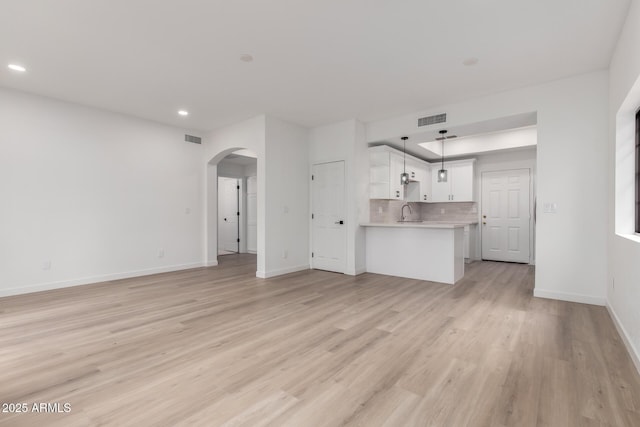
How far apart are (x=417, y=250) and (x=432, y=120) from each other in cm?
223

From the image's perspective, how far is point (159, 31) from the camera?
2.89m

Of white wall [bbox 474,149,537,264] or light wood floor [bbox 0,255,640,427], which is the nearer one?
light wood floor [bbox 0,255,640,427]

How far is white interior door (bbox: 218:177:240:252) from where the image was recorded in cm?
924

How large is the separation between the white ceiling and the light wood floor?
2.92m

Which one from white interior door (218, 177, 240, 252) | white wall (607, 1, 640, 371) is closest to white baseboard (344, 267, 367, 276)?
white wall (607, 1, 640, 371)

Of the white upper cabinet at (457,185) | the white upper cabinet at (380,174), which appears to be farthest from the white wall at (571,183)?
the white upper cabinet at (457,185)

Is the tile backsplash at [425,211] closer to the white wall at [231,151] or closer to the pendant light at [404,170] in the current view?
the pendant light at [404,170]

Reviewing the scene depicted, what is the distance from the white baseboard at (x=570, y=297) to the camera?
12.1 feet

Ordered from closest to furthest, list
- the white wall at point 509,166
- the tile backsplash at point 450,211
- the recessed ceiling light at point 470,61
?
the recessed ceiling light at point 470,61, the white wall at point 509,166, the tile backsplash at point 450,211

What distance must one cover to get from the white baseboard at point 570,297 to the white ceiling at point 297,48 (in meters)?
2.82

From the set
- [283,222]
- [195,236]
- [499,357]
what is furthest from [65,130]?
[499,357]

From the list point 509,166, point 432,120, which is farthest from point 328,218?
point 509,166

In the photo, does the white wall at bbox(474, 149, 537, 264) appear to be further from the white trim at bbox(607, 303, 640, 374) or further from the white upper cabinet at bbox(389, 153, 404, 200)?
the white trim at bbox(607, 303, 640, 374)

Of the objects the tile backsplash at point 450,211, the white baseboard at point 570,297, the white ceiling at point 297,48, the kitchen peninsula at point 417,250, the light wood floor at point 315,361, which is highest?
the white ceiling at point 297,48
